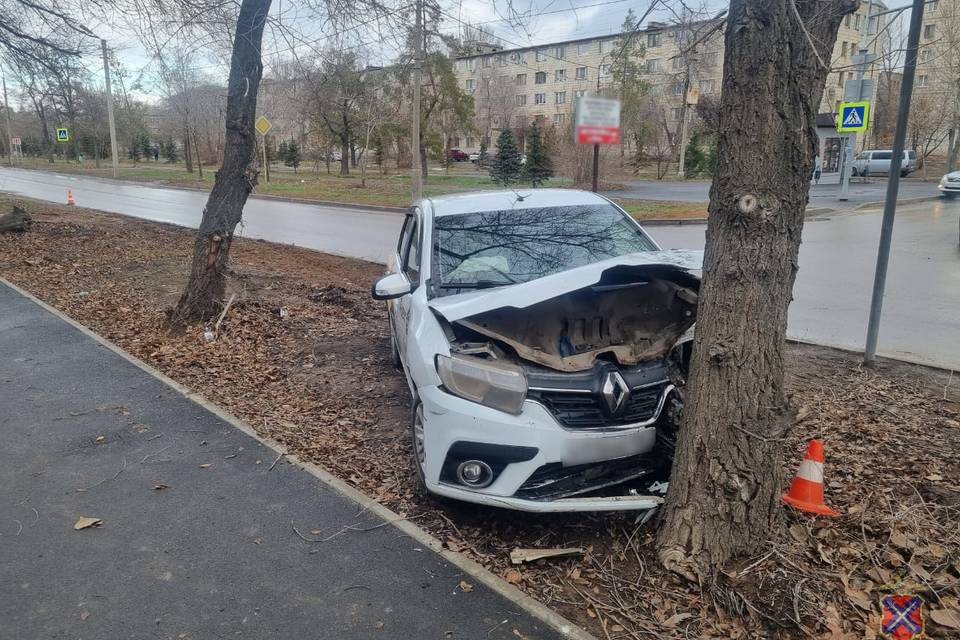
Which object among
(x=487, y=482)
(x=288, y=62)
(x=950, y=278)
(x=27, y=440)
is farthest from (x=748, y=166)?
(x=950, y=278)

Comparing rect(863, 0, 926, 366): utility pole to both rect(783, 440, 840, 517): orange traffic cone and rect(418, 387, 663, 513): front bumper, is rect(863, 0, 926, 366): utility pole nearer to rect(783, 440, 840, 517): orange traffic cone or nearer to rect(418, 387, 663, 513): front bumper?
rect(783, 440, 840, 517): orange traffic cone

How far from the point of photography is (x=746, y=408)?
3082mm

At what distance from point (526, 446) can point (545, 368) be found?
478 millimetres

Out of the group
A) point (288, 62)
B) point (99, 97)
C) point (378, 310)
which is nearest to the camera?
point (378, 310)

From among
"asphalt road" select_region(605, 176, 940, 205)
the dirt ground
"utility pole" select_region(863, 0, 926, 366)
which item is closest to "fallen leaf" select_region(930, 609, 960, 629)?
the dirt ground

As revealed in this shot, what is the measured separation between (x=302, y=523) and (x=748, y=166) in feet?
9.10

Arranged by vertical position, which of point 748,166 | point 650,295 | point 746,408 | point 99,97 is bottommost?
point 746,408

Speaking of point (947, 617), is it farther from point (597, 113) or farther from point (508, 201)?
point (597, 113)

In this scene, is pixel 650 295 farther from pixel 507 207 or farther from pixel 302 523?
pixel 302 523

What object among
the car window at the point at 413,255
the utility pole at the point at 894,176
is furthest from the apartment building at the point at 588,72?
the car window at the point at 413,255

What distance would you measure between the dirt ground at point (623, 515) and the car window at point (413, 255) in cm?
102

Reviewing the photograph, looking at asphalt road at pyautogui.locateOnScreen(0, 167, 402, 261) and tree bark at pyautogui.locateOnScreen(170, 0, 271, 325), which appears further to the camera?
asphalt road at pyautogui.locateOnScreen(0, 167, 402, 261)

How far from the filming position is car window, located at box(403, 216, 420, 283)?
4.90 metres

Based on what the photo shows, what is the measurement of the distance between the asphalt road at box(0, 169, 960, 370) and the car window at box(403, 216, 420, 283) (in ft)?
13.9
